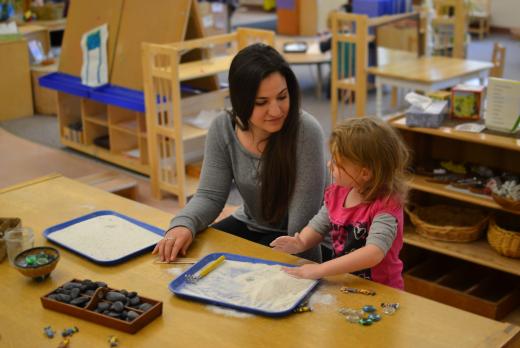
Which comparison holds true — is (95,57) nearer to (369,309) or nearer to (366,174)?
(366,174)

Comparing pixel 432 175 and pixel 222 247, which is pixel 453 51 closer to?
pixel 432 175

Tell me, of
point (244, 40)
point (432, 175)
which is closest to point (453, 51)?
point (244, 40)

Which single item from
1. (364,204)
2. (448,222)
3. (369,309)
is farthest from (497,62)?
(369,309)

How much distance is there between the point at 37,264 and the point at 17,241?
16 cm

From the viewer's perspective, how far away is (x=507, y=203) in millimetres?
3018

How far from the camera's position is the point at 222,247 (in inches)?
88.1

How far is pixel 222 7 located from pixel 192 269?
275 inches

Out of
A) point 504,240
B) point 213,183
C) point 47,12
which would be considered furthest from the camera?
point 47,12

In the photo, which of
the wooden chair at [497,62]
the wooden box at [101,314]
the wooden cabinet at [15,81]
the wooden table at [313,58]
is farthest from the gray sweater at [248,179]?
the wooden cabinet at [15,81]

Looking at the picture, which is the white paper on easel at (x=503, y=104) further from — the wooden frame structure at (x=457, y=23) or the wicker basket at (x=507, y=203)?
the wooden frame structure at (x=457, y=23)

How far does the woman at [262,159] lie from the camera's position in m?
2.32

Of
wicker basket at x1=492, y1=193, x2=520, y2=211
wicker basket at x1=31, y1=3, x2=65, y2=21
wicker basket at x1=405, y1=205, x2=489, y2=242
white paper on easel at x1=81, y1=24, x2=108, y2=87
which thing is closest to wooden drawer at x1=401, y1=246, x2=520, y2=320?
wicker basket at x1=405, y1=205, x2=489, y2=242

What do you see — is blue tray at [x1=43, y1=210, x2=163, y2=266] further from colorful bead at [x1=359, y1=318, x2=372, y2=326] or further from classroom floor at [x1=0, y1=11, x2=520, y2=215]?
classroom floor at [x1=0, y1=11, x2=520, y2=215]

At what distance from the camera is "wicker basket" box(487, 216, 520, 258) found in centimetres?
309
